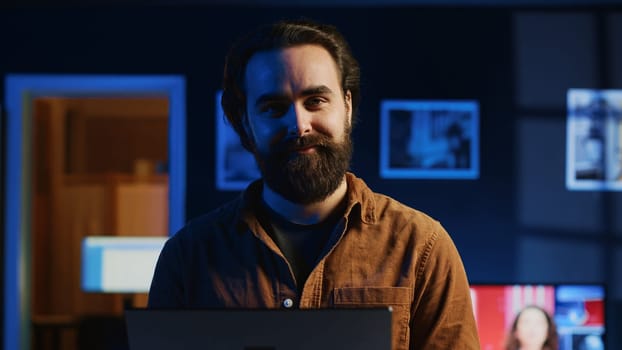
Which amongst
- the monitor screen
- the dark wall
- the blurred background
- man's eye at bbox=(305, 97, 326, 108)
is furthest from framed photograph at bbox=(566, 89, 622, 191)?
man's eye at bbox=(305, 97, 326, 108)

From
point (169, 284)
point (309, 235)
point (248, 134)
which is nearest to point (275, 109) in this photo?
point (248, 134)

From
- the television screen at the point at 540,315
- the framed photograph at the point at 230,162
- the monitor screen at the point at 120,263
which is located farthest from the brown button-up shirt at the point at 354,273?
the monitor screen at the point at 120,263

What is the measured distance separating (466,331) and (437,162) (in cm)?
280

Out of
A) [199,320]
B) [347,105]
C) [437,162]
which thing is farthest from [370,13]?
[199,320]

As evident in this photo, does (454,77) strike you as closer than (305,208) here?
No

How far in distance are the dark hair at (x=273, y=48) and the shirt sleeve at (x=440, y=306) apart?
1.24 feet

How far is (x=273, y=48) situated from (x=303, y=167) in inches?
9.0

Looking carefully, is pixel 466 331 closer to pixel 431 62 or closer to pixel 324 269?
pixel 324 269

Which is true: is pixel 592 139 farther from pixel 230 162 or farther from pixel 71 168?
pixel 71 168

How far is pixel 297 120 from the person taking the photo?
1.48 metres

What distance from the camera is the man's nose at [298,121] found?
4.87 ft

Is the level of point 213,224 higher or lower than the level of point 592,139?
lower

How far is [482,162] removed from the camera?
429cm

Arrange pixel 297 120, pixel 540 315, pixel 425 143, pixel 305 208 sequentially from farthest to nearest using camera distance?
pixel 425 143
pixel 540 315
pixel 305 208
pixel 297 120
